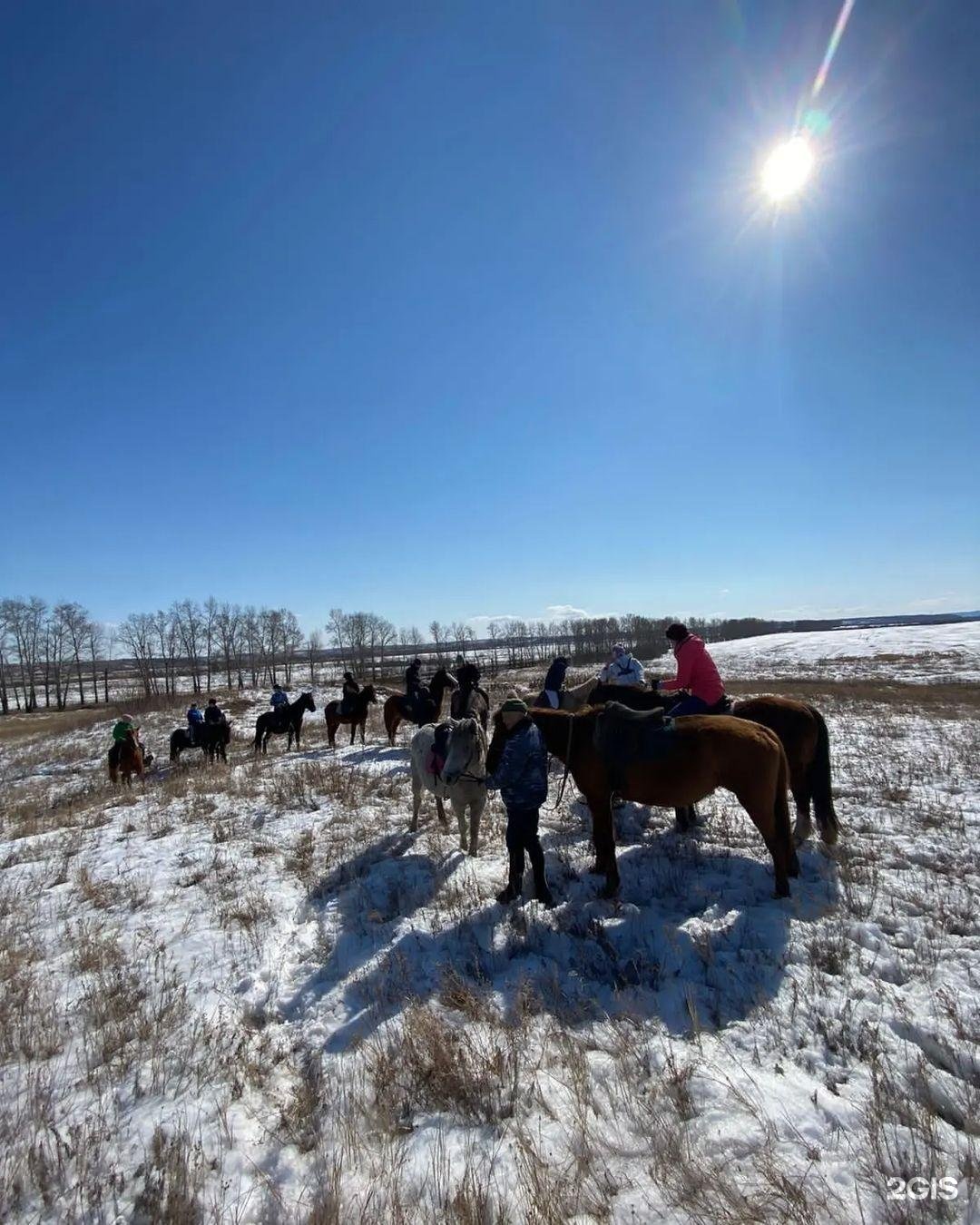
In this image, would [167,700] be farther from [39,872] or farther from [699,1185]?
[699,1185]

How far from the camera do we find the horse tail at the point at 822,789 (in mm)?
6125

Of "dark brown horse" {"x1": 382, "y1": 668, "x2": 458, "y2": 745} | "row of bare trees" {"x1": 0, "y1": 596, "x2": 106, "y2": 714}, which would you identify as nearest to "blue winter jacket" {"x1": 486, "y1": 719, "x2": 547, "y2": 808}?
"dark brown horse" {"x1": 382, "y1": 668, "x2": 458, "y2": 745}

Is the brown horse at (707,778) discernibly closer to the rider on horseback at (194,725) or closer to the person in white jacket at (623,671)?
the person in white jacket at (623,671)

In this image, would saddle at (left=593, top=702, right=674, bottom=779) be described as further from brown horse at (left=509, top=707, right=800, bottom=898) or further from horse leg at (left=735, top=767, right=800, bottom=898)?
horse leg at (left=735, top=767, right=800, bottom=898)

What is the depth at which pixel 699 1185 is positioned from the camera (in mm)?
2332

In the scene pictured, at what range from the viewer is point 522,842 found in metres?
5.29

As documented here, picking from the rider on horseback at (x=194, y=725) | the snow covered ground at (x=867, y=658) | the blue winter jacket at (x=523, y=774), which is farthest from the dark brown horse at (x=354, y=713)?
the snow covered ground at (x=867, y=658)

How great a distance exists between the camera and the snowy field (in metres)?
2.45

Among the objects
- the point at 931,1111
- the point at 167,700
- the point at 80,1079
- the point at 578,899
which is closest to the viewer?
the point at 931,1111

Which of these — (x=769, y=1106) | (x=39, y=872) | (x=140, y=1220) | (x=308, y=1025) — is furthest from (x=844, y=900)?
(x=39, y=872)

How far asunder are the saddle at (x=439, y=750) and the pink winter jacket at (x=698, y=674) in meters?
3.09

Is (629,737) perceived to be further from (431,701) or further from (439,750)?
(431,701)

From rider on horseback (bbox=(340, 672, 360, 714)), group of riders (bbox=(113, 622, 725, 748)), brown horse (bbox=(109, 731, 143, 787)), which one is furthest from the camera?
rider on horseback (bbox=(340, 672, 360, 714))

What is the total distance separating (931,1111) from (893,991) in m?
1.10
